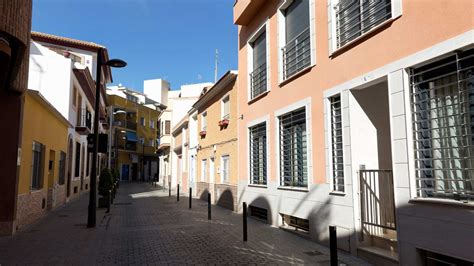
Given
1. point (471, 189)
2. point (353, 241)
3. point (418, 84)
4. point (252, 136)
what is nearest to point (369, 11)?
point (418, 84)

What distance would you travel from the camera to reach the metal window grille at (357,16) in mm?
6796

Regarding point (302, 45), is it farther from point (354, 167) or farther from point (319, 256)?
point (319, 256)

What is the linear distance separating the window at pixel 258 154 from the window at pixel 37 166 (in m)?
6.95

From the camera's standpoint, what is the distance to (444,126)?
540 centimetres

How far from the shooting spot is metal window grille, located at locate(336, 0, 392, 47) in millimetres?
6796

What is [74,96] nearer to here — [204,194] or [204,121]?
[204,121]

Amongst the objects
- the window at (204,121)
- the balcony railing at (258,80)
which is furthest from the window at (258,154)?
the window at (204,121)

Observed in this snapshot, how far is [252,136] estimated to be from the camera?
43.4 ft

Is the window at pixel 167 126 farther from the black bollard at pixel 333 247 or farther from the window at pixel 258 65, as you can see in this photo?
the black bollard at pixel 333 247

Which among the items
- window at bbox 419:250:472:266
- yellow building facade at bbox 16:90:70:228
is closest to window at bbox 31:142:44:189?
yellow building facade at bbox 16:90:70:228

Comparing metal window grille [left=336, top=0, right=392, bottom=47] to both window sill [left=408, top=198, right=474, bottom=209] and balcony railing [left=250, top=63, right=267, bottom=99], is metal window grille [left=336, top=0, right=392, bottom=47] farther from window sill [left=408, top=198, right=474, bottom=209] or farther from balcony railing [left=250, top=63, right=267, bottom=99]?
balcony railing [left=250, top=63, right=267, bottom=99]

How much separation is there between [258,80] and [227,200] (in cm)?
571

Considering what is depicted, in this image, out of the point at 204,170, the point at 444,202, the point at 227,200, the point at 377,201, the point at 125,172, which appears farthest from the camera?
the point at 125,172

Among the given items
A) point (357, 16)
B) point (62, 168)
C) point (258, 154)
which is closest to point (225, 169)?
point (258, 154)
